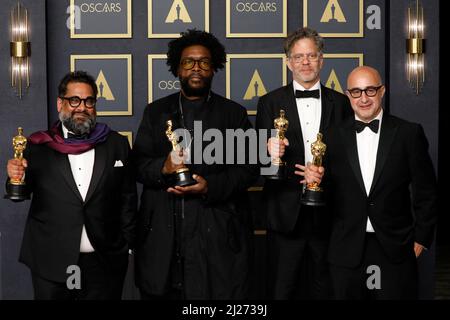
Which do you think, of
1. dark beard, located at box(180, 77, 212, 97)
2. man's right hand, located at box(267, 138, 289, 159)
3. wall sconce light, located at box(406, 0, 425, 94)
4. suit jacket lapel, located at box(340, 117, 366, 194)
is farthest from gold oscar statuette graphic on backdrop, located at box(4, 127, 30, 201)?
wall sconce light, located at box(406, 0, 425, 94)

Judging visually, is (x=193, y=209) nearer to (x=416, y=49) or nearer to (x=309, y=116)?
(x=309, y=116)

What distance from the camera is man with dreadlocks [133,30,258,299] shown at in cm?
381

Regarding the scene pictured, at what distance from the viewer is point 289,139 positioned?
4.04 metres

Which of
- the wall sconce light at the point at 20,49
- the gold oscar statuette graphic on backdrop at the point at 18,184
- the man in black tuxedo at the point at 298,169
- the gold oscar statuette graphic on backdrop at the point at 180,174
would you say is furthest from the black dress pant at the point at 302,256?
the wall sconce light at the point at 20,49

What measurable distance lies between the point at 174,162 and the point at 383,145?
3.52 ft

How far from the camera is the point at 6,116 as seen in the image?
5180 mm

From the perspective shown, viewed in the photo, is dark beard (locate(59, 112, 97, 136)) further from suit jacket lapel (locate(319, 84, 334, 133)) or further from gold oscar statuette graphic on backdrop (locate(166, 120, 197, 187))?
suit jacket lapel (locate(319, 84, 334, 133))

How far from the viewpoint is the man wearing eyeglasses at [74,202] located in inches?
143

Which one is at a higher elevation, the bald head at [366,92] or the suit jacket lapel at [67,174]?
the bald head at [366,92]

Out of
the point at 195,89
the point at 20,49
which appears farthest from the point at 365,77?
the point at 20,49

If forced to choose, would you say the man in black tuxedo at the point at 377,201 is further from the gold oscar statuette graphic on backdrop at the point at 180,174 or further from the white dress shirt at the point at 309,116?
the gold oscar statuette graphic on backdrop at the point at 180,174

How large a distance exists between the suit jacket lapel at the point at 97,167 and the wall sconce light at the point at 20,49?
1718 mm

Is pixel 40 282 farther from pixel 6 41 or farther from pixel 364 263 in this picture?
pixel 6 41

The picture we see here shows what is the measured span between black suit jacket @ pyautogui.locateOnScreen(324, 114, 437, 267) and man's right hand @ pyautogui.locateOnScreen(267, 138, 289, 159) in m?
0.28
